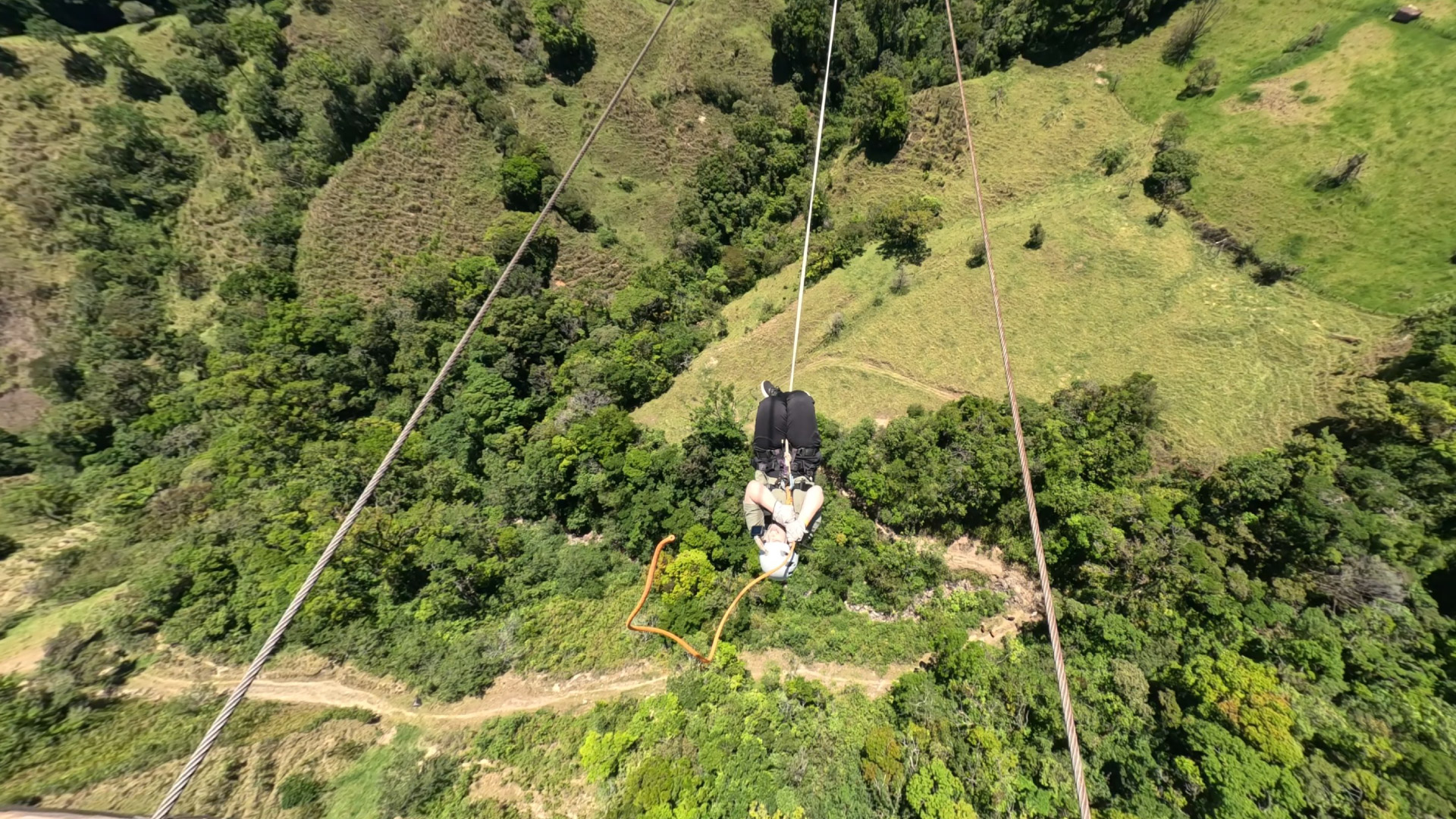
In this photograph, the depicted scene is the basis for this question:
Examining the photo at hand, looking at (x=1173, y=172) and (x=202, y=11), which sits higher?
(x=202, y=11)

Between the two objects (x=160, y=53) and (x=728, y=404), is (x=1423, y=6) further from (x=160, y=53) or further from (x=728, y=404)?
(x=160, y=53)

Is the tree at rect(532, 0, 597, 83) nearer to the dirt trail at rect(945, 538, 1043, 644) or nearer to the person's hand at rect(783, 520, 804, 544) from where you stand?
the person's hand at rect(783, 520, 804, 544)

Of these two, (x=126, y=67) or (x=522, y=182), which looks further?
(x=522, y=182)

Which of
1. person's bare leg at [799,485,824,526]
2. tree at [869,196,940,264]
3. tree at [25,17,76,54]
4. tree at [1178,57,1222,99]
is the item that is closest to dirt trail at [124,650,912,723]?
person's bare leg at [799,485,824,526]

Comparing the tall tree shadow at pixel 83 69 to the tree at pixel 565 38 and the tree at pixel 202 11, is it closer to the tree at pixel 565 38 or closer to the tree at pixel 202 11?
the tree at pixel 202 11

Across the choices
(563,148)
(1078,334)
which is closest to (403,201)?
(563,148)

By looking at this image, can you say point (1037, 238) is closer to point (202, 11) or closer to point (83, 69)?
point (202, 11)

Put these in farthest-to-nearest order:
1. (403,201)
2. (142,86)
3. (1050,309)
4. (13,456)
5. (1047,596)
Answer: (403,201), (142,86), (13,456), (1050,309), (1047,596)
